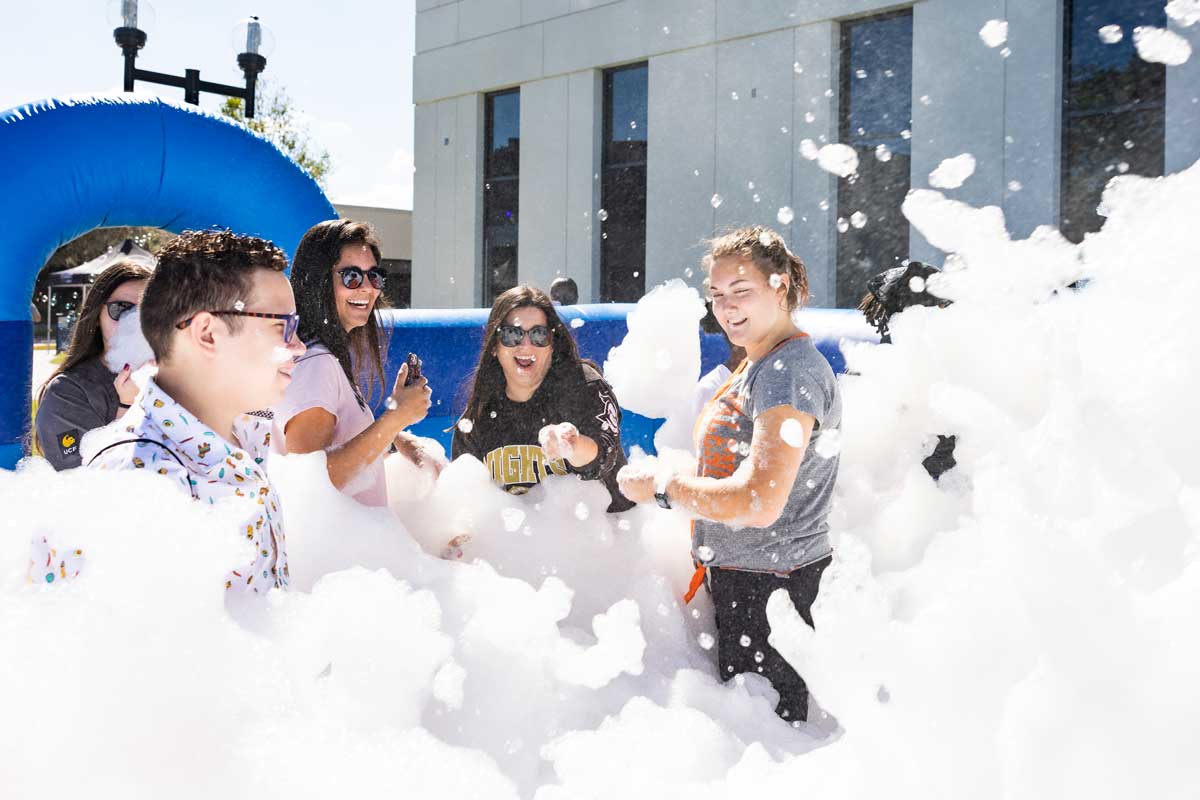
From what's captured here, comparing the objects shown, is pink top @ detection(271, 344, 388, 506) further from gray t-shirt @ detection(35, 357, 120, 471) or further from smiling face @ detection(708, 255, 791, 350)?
smiling face @ detection(708, 255, 791, 350)

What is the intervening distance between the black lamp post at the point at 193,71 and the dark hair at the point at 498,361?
5.32m

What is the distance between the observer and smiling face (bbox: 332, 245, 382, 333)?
2.58 metres

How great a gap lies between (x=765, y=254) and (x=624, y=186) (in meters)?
10.6

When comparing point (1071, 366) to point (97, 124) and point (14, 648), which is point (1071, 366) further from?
point (97, 124)

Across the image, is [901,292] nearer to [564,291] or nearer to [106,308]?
[106,308]

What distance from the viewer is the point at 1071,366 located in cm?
158

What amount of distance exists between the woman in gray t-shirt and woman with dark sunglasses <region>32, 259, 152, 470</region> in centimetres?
161

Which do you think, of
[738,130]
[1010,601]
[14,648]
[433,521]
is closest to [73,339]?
[433,521]

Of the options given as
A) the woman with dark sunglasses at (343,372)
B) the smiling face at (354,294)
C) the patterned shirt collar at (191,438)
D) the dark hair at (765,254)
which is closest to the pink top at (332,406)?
the woman with dark sunglasses at (343,372)

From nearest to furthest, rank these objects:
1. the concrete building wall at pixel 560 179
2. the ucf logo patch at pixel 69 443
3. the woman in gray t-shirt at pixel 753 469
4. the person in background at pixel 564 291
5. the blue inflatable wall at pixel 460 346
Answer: the woman in gray t-shirt at pixel 753 469 → the ucf logo patch at pixel 69 443 → the blue inflatable wall at pixel 460 346 → the person in background at pixel 564 291 → the concrete building wall at pixel 560 179

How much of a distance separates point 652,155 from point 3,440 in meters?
9.08

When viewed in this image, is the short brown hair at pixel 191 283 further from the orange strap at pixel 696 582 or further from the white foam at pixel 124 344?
the white foam at pixel 124 344

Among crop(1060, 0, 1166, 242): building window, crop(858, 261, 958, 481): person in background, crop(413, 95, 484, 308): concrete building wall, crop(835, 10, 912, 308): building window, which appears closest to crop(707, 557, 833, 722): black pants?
crop(858, 261, 958, 481): person in background

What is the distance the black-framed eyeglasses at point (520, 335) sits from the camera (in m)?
2.78
